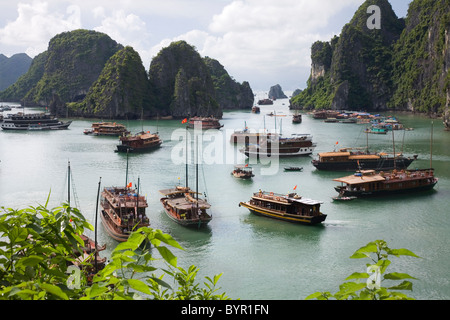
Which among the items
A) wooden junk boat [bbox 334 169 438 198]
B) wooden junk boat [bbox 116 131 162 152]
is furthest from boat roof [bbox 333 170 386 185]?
wooden junk boat [bbox 116 131 162 152]

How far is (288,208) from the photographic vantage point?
31.2 metres

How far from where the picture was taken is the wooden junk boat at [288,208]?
2997 centimetres

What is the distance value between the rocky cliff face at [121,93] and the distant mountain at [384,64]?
236ft

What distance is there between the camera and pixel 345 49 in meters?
164

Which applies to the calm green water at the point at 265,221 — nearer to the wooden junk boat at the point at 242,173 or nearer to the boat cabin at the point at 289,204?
the wooden junk boat at the point at 242,173

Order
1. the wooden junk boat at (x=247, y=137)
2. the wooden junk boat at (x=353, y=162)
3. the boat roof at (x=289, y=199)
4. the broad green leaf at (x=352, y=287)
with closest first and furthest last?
the broad green leaf at (x=352, y=287)
the boat roof at (x=289, y=199)
the wooden junk boat at (x=353, y=162)
the wooden junk boat at (x=247, y=137)

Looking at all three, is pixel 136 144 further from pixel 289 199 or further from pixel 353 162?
pixel 289 199

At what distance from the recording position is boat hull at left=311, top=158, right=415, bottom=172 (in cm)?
4994

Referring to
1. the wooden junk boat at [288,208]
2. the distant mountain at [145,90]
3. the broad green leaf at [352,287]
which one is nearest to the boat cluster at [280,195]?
the wooden junk boat at [288,208]

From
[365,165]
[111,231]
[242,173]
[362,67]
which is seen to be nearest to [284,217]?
[111,231]

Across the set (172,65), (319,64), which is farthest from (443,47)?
(172,65)

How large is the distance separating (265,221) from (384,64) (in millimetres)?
152319
